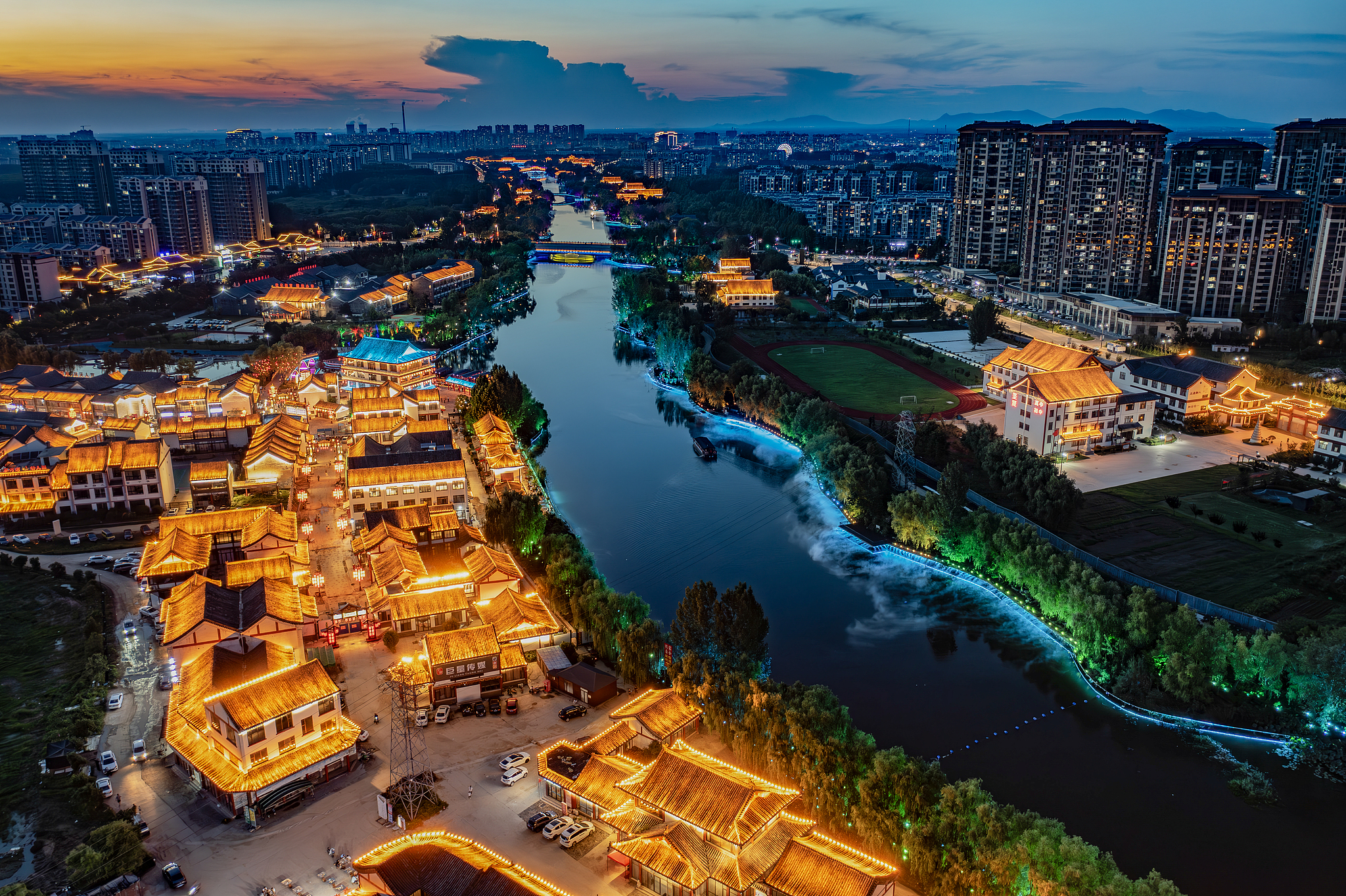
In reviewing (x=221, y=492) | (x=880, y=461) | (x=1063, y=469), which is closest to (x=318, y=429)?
(x=221, y=492)

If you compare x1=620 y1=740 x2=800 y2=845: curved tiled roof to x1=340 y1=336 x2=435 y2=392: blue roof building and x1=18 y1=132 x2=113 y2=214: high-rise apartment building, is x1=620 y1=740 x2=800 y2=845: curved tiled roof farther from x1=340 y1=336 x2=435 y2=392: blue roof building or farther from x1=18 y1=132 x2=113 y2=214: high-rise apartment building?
x1=18 y1=132 x2=113 y2=214: high-rise apartment building

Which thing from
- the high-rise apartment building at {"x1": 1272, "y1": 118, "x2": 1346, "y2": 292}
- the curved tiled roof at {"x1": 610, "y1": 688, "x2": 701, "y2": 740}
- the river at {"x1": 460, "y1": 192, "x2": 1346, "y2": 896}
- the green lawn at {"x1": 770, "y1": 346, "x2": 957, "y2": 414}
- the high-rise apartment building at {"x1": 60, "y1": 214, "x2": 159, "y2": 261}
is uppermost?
the high-rise apartment building at {"x1": 1272, "y1": 118, "x2": 1346, "y2": 292}

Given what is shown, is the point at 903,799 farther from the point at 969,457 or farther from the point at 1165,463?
the point at 1165,463

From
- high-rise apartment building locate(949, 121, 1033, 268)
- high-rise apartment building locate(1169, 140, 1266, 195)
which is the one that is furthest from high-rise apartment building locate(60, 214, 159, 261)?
high-rise apartment building locate(1169, 140, 1266, 195)

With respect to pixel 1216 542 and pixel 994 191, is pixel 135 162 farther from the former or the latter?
pixel 1216 542

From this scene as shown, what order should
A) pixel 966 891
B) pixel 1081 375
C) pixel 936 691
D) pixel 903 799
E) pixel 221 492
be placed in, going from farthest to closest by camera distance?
pixel 1081 375
pixel 221 492
pixel 936 691
pixel 903 799
pixel 966 891

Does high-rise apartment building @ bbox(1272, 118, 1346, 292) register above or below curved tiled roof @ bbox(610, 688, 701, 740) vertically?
above
